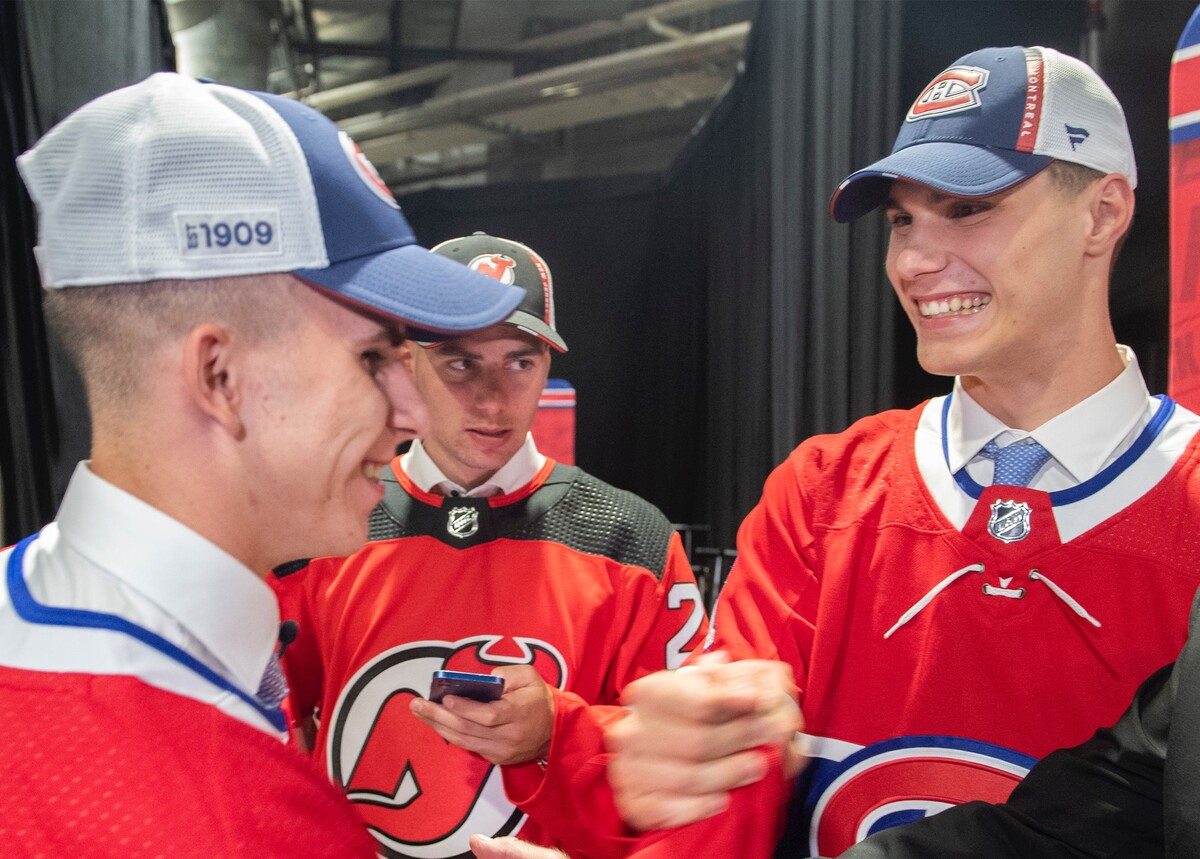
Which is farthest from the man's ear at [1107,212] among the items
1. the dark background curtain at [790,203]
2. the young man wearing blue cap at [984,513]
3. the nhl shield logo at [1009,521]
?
the dark background curtain at [790,203]

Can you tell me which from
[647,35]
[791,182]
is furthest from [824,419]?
[647,35]

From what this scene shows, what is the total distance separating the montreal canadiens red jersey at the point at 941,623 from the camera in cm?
106

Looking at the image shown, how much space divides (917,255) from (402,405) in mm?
756

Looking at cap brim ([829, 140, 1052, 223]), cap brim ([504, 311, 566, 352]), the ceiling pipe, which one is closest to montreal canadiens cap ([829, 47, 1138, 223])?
cap brim ([829, 140, 1052, 223])

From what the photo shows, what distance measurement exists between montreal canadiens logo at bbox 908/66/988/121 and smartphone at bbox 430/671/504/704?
3.20ft

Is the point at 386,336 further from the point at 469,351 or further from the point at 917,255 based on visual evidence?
the point at 469,351

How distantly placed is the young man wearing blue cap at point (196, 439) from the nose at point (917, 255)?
0.64 meters

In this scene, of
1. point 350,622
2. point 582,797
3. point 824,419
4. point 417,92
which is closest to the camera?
point 582,797

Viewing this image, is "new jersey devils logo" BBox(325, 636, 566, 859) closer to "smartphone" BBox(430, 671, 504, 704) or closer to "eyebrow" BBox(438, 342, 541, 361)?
"smartphone" BBox(430, 671, 504, 704)

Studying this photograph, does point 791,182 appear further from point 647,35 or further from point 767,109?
point 647,35

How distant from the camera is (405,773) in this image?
156 centimetres

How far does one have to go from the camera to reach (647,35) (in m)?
6.55

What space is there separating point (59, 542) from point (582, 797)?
837mm

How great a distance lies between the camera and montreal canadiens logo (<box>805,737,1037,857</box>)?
110 centimetres
